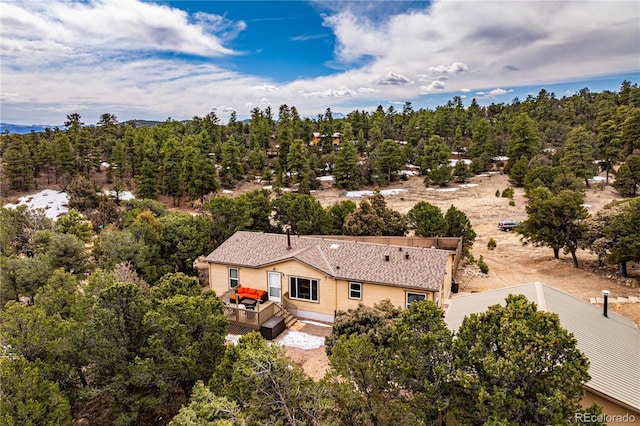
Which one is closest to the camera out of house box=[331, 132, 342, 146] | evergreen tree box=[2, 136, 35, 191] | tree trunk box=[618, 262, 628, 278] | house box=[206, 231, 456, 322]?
house box=[206, 231, 456, 322]

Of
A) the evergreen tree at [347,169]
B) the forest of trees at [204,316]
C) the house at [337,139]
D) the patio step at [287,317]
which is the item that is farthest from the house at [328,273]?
the house at [337,139]

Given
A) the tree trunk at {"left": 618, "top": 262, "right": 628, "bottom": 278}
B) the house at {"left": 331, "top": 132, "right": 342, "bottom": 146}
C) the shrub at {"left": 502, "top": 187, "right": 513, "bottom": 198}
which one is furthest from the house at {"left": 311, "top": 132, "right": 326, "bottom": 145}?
the tree trunk at {"left": 618, "top": 262, "right": 628, "bottom": 278}

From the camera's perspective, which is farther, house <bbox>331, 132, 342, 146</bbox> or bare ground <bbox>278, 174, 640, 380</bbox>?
A: house <bbox>331, 132, 342, 146</bbox>

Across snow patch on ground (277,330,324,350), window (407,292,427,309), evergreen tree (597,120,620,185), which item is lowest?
snow patch on ground (277,330,324,350)

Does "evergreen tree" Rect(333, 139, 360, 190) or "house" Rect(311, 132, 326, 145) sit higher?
"house" Rect(311, 132, 326, 145)

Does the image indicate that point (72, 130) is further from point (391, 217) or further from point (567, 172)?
point (567, 172)

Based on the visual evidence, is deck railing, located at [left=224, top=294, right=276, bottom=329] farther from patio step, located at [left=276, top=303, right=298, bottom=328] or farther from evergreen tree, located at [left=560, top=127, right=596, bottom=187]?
evergreen tree, located at [left=560, top=127, right=596, bottom=187]

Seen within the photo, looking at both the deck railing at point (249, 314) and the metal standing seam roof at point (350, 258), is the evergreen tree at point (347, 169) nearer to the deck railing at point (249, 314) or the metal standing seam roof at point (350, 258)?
the metal standing seam roof at point (350, 258)
